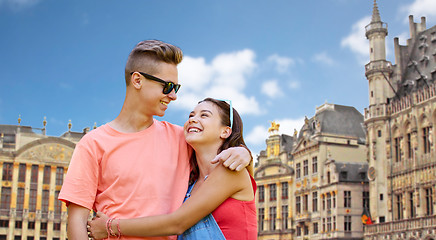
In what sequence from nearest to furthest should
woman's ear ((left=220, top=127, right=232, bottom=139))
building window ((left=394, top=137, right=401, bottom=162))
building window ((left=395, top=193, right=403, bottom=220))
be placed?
woman's ear ((left=220, top=127, right=232, bottom=139)), building window ((left=395, top=193, right=403, bottom=220)), building window ((left=394, top=137, right=401, bottom=162))

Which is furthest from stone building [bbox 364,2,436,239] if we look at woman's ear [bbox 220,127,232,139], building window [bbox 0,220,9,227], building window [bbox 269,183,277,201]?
woman's ear [bbox 220,127,232,139]

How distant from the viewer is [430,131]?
35.0 m

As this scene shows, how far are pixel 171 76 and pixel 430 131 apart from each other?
33850 millimetres

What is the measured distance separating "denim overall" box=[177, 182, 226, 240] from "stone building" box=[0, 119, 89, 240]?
48653mm

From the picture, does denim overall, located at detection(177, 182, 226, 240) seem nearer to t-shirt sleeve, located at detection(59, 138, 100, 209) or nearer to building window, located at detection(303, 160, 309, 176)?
t-shirt sleeve, located at detection(59, 138, 100, 209)

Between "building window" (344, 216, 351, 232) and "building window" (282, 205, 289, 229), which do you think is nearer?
"building window" (344, 216, 351, 232)

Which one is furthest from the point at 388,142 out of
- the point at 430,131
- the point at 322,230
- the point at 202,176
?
the point at 202,176

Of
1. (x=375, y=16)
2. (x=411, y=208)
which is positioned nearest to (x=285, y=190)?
(x=411, y=208)

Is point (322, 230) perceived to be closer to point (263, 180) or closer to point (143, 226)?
point (263, 180)

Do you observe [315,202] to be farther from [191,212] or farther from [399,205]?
[191,212]

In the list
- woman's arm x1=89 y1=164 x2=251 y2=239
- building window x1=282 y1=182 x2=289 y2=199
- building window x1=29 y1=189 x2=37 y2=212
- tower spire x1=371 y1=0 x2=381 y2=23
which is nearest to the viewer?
woman's arm x1=89 y1=164 x2=251 y2=239

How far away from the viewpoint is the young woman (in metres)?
→ 3.51

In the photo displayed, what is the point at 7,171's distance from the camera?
49.4 metres

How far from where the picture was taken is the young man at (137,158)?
3619 millimetres
